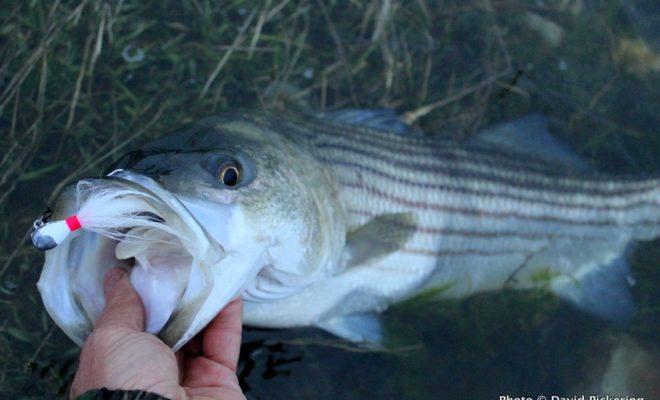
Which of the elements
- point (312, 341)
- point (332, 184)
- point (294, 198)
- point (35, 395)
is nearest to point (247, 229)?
point (294, 198)

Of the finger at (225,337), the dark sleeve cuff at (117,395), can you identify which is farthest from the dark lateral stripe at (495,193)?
the dark sleeve cuff at (117,395)

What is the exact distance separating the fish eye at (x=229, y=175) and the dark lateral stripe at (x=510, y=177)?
75cm

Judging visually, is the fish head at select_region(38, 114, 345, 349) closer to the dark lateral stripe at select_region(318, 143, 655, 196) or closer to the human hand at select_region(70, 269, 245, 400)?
the human hand at select_region(70, 269, 245, 400)

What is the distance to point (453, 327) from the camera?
13.0 ft

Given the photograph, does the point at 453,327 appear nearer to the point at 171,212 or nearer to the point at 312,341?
the point at 312,341

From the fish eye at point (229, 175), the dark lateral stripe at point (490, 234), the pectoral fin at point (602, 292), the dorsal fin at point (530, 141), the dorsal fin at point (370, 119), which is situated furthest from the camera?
the pectoral fin at point (602, 292)

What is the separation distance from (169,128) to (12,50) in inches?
39.8

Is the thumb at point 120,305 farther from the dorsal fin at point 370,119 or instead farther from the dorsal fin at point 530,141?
the dorsal fin at point 530,141

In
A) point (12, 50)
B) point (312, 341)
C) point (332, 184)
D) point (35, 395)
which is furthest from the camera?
point (12, 50)

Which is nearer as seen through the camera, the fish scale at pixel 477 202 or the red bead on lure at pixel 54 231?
the red bead on lure at pixel 54 231

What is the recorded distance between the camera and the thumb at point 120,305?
2250 millimetres

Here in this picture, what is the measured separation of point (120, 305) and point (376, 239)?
52.8 inches

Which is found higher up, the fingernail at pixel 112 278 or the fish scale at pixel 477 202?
the fingernail at pixel 112 278

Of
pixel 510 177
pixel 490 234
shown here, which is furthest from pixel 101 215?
pixel 510 177
